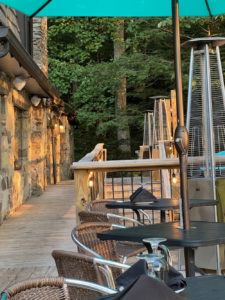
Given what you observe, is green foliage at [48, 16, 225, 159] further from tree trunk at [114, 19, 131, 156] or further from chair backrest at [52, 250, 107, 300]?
chair backrest at [52, 250, 107, 300]

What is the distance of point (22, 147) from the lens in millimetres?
10781

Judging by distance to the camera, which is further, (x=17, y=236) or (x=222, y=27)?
(x=222, y=27)

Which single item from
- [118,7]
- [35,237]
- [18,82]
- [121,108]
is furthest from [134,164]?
[121,108]

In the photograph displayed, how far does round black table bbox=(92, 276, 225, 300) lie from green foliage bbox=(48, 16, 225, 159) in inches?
490

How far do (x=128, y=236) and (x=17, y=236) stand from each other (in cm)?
454

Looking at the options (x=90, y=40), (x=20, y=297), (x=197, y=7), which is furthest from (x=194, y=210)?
(x=90, y=40)

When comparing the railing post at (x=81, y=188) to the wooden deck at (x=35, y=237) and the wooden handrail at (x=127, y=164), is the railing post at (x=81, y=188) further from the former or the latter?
the wooden deck at (x=35, y=237)

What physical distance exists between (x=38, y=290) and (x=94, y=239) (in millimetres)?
1525

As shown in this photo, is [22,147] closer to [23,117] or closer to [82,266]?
[23,117]

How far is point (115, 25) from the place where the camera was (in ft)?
61.4

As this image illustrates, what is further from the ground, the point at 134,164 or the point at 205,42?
the point at 205,42

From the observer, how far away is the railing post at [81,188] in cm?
503

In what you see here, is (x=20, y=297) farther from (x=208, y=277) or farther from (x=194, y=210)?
(x=194, y=210)

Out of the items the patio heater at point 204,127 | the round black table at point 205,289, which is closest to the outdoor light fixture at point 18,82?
the patio heater at point 204,127
